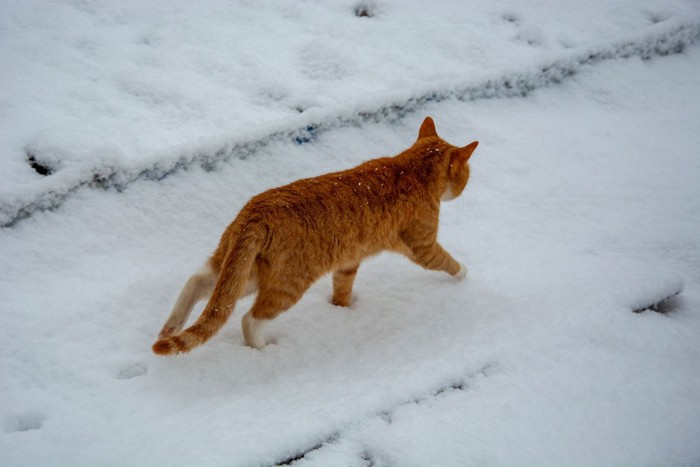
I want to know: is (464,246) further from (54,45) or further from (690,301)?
(54,45)

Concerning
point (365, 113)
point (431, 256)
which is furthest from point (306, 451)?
point (365, 113)

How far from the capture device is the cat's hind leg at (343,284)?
2727mm

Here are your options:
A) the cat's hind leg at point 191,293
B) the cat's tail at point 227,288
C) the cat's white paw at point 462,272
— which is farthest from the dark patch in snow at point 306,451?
the cat's white paw at point 462,272

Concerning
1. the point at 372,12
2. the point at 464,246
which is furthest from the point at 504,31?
the point at 464,246

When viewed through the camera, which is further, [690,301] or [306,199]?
[690,301]

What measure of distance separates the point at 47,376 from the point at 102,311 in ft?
1.32

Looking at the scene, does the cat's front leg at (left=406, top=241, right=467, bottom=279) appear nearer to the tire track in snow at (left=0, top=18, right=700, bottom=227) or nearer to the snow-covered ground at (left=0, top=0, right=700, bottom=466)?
the snow-covered ground at (left=0, top=0, right=700, bottom=466)

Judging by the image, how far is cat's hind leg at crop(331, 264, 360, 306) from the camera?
2.73 metres

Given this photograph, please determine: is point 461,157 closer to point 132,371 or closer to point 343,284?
point 343,284

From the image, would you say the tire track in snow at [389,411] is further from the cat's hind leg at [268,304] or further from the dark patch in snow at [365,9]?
the dark patch in snow at [365,9]

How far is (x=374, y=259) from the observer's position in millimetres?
3244

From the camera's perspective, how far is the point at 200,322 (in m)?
2.16

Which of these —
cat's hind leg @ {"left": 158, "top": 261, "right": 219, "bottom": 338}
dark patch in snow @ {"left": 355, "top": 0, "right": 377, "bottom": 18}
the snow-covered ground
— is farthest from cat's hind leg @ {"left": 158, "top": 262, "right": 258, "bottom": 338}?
dark patch in snow @ {"left": 355, "top": 0, "right": 377, "bottom": 18}

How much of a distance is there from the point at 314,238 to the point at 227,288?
0.44 m
